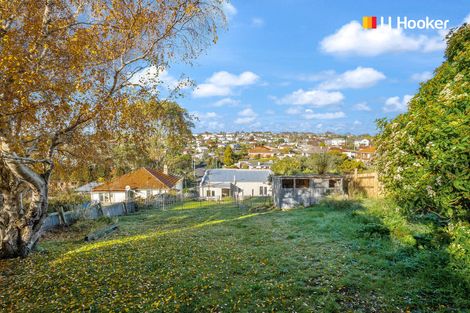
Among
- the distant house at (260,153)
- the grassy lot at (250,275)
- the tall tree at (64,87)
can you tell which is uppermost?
the distant house at (260,153)

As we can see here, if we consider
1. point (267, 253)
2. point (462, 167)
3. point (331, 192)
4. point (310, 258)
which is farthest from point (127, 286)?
point (331, 192)

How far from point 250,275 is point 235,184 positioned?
36.1 metres

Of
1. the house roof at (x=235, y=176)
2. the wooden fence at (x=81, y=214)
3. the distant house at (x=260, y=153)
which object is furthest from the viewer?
the distant house at (x=260, y=153)

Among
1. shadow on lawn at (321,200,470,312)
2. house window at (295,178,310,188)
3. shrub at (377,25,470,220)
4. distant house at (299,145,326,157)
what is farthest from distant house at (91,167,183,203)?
shrub at (377,25,470,220)

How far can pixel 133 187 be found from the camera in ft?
118

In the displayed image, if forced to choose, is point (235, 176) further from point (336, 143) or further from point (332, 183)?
point (336, 143)

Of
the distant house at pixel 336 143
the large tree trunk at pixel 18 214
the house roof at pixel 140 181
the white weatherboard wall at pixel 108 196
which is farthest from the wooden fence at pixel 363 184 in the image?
the distant house at pixel 336 143

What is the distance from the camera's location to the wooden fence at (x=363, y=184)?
17.5 meters

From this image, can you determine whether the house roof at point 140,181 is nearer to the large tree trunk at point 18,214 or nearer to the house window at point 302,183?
the house window at point 302,183

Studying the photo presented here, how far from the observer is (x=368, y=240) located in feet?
29.9

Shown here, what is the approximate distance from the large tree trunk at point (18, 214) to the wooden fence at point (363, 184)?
50.9ft

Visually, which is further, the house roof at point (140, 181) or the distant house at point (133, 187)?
the house roof at point (140, 181)

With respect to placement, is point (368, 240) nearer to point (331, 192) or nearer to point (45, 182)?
point (45, 182)

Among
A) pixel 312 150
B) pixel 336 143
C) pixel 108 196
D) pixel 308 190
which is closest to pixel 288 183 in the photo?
pixel 308 190
